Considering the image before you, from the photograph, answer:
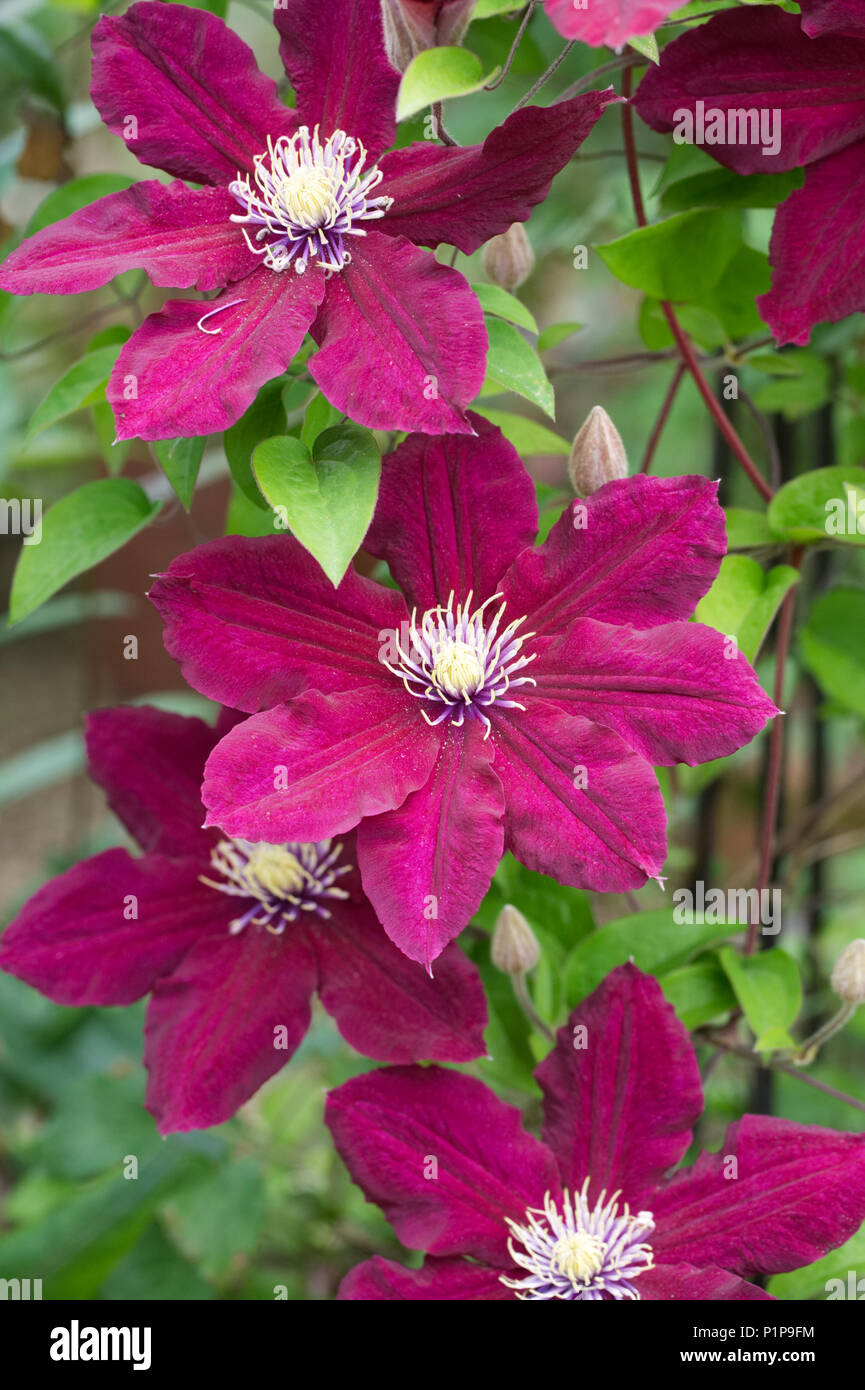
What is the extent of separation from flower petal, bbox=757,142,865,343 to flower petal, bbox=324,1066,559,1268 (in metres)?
0.44

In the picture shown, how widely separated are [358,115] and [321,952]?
459mm

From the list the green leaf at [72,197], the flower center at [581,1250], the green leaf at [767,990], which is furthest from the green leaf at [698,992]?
the green leaf at [72,197]

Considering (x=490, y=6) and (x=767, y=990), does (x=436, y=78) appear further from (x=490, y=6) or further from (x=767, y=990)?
(x=767, y=990)

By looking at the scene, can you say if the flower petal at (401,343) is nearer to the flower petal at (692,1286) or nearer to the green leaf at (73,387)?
the green leaf at (73,387)

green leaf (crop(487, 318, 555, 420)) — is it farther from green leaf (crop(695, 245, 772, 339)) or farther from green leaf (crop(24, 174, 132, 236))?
green leaf (crop(24, 174, 132, 236))

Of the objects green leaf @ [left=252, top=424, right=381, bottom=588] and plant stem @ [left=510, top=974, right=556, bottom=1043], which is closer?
green leaf @ [left=252, top=424, right=381, bottom=588]

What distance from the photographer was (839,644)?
35.9 inches

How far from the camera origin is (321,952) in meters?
0.77

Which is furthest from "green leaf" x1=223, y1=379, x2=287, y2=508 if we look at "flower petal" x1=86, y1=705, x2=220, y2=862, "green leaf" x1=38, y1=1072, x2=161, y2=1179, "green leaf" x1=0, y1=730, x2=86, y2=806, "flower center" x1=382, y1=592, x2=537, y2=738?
"green leaf" x1=0, y1=730, x2=86, y2=806

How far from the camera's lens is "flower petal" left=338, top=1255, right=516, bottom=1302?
26.3 inches

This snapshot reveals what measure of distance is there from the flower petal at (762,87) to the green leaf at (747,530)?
7.4 inches

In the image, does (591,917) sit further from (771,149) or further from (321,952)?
(771,149)

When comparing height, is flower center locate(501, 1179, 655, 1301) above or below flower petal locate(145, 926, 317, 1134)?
below
